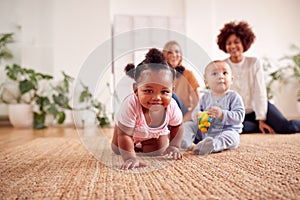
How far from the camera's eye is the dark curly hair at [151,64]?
3.11ft

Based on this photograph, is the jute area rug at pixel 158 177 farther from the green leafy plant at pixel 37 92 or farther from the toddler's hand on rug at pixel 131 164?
the green leafy plant at pixel 37 92

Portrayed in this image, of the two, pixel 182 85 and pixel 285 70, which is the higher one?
pixel 285 70

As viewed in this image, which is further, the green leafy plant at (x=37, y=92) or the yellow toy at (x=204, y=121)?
the green leafy plant at (x=37, y=92)

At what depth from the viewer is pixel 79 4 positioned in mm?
3520

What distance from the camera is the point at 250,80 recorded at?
213cm

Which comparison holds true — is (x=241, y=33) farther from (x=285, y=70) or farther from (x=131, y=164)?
(x=285, y=70)

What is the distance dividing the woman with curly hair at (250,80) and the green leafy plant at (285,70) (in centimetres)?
182

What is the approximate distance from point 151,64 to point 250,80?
4.38ft

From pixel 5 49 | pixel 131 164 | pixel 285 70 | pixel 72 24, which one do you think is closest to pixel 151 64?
pixel 131 164

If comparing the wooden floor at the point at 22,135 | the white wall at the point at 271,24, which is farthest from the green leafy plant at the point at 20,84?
the white wall at the point at 271,24

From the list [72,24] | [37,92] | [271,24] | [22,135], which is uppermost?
[271,24]

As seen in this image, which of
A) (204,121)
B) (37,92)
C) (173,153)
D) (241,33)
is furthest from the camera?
(37,92)

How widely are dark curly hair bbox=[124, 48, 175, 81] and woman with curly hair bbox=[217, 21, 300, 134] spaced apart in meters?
1.22

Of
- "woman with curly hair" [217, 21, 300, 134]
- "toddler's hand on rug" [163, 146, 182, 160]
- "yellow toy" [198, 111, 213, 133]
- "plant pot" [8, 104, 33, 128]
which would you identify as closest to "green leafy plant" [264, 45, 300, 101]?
"woman with curly hair" [217, 21, 300, 134]
